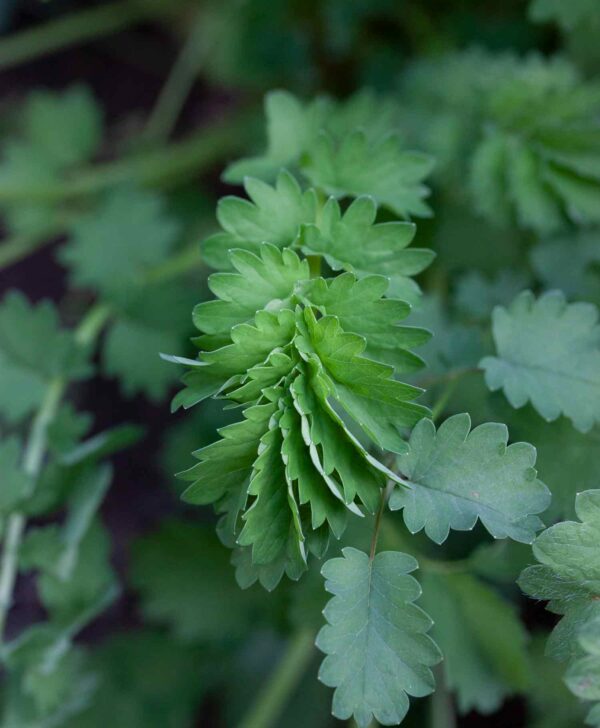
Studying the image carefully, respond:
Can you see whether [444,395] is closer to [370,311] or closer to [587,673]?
[370,311]

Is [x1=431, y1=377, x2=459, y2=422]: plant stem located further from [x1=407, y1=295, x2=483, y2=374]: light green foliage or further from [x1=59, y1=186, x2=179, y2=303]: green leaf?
[x1=59, y1=186, x2=179, y2=303]: green leaf

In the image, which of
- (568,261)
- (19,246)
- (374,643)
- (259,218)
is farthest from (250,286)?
(19,246)


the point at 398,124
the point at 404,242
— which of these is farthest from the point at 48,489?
the point at 398,124

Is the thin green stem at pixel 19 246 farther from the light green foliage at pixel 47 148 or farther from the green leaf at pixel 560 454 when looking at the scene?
the green leaf at pixel 560 454

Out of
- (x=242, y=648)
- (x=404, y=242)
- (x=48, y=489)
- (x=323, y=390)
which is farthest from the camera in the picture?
(x=242, y=648)

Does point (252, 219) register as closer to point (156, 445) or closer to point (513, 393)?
point (513, 393)

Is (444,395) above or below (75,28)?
below
